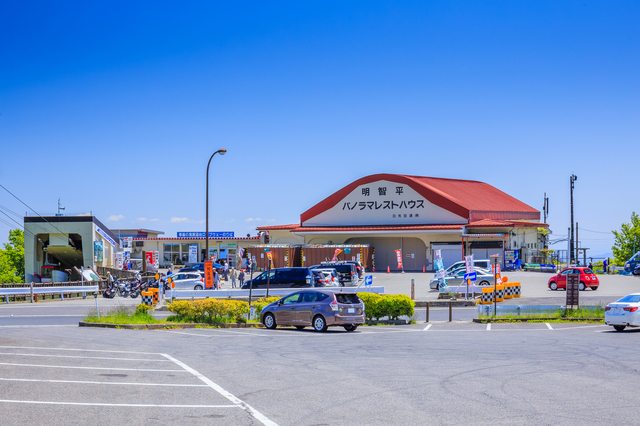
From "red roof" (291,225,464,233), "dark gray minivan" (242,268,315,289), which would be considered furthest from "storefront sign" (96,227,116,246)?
"dark gray minivan" (242,268,315,289)

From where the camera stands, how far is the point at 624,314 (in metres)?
19.3

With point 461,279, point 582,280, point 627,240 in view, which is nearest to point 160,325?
point 461,279

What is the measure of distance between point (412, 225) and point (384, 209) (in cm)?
Result: 341

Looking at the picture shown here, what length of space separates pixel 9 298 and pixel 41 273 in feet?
59.4

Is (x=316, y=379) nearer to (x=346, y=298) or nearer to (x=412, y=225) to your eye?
(x=346, y=298)

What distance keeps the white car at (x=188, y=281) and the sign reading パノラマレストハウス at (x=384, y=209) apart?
23.9m

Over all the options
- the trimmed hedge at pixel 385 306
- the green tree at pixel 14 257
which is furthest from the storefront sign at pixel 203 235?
the trimmed hedge at pixel 385 306

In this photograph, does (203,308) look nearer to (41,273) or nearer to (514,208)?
(41,273)

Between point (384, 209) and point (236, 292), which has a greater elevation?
point (384, 209)

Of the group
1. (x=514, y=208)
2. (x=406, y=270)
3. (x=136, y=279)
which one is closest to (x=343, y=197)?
(x=406, y=270)

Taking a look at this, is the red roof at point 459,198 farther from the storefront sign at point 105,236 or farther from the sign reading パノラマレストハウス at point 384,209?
the storefront sign at point 105,236

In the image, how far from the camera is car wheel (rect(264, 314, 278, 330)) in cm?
2080

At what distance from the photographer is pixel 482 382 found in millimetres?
9945

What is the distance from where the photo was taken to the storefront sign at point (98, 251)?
50656mm
